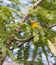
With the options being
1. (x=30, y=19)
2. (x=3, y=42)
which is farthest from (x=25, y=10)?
(x=3, y=42)

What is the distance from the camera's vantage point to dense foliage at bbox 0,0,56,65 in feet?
2.76

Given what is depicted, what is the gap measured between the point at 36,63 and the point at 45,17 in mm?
225

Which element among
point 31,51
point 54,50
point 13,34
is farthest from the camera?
point 31,51

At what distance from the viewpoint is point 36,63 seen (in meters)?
0.94

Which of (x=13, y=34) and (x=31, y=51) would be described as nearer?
(x=13, y=34)

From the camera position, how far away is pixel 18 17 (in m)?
0.97

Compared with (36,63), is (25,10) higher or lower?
higher

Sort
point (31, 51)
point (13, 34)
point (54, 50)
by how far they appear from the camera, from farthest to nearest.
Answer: point (31, 51), point (13, 34), point (54, 50)

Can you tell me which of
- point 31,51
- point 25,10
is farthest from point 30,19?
point 31,51

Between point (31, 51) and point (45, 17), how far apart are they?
211 mm

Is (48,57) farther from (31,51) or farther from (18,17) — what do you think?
(18,17)

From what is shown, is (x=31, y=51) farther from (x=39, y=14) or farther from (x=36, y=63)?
(x=39, y=14)

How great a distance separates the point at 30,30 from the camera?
832 mm

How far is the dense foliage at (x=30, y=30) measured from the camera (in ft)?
2.76
